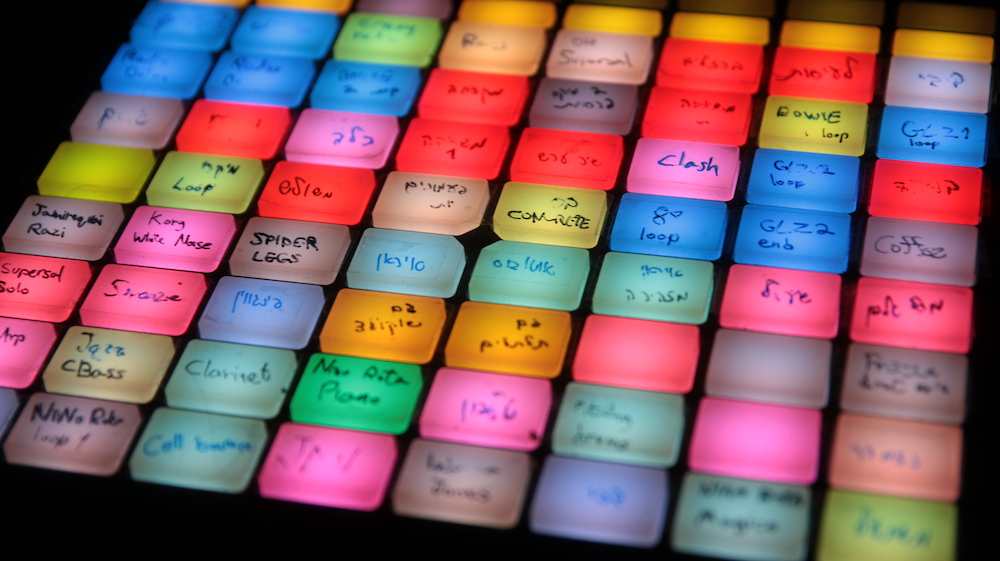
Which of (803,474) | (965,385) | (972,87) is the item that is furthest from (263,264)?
(972,87)

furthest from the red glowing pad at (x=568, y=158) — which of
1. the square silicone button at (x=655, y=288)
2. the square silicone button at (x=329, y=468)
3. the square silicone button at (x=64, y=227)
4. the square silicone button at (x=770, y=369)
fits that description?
the square silicone button at (x=64, y=227)

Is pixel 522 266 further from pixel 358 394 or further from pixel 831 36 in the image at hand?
pixel 831 36

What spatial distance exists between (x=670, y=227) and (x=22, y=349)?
659 mm

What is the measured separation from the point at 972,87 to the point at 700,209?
0.36 meters

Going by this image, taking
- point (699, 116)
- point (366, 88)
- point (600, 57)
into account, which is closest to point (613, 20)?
point (600, 57)

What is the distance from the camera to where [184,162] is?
3.32 feet

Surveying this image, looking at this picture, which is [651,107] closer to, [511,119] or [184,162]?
[511,119]

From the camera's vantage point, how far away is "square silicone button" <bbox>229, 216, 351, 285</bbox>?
2.99 ft

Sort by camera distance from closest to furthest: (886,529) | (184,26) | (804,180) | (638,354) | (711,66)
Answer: (886,529) → (638,354) → (804,180) → (711,66) → (184,26)

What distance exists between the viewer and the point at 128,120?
105cm

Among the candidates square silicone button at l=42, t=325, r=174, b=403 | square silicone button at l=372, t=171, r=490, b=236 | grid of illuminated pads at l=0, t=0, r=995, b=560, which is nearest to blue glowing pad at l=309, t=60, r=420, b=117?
grid of illuminated pads at l=0, t=0, r=995, b=560

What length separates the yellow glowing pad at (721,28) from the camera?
1.07 meters

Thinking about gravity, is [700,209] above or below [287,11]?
below

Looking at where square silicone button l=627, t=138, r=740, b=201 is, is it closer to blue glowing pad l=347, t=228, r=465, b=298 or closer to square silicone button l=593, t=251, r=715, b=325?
square silicone button l=593, t=251, r=715, b=325
